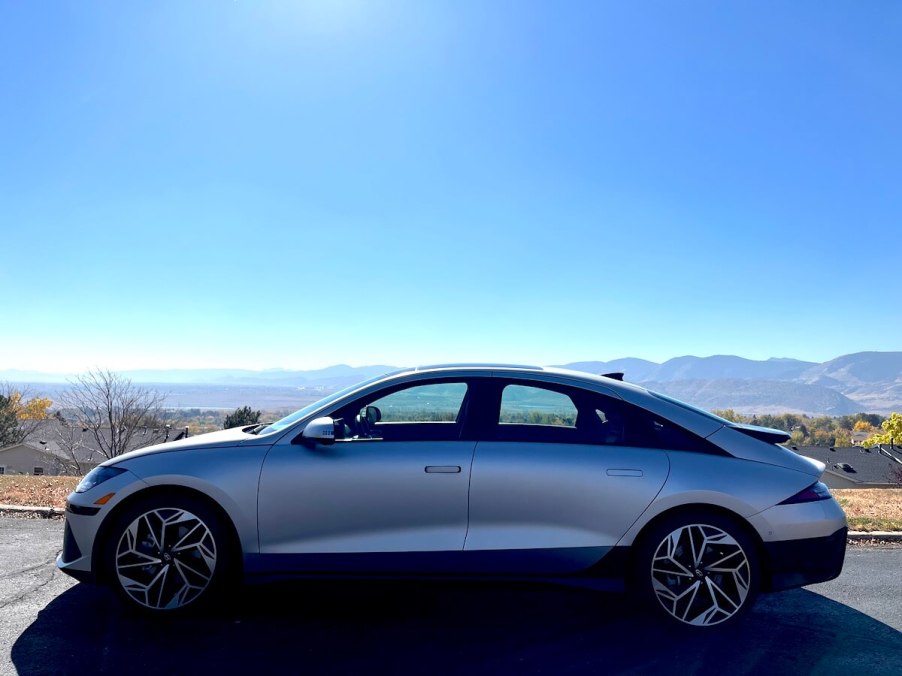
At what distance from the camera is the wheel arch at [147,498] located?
12.7 feet

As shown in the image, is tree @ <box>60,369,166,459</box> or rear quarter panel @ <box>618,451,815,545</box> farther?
tree @ <box>60,369,166,459</box>

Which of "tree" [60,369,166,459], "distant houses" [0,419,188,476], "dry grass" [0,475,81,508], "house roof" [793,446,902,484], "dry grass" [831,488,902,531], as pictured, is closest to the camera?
"dry grass" [831,488,902,531]

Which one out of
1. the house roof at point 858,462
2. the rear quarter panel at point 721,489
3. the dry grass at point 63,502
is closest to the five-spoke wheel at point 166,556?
the rear quarter panel at point 721,489

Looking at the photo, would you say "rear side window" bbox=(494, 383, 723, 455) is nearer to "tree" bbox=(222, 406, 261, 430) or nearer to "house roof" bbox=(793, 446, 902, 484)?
"tree" bbox=(222, 406, 261, 430)

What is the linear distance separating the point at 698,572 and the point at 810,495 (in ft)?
2.82

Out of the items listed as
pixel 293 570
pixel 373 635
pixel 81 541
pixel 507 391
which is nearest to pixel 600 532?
pixel 507 391

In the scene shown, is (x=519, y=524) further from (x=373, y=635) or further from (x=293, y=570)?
(x=293, y=570)

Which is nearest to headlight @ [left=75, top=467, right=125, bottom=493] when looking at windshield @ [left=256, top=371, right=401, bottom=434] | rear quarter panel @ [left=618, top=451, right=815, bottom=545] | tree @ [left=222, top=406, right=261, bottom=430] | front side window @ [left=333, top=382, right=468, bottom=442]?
windshield @ [left=256, top=371, right=401, bottom=434]

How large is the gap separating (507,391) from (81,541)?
2816mm

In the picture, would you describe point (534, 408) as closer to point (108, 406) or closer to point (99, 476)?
point (99, 476)

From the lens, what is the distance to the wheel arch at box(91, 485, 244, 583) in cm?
387

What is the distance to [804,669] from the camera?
335 centimetres

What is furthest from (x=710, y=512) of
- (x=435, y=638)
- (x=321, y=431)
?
(x=321, y=431)

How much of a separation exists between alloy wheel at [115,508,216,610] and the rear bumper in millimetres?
3421
